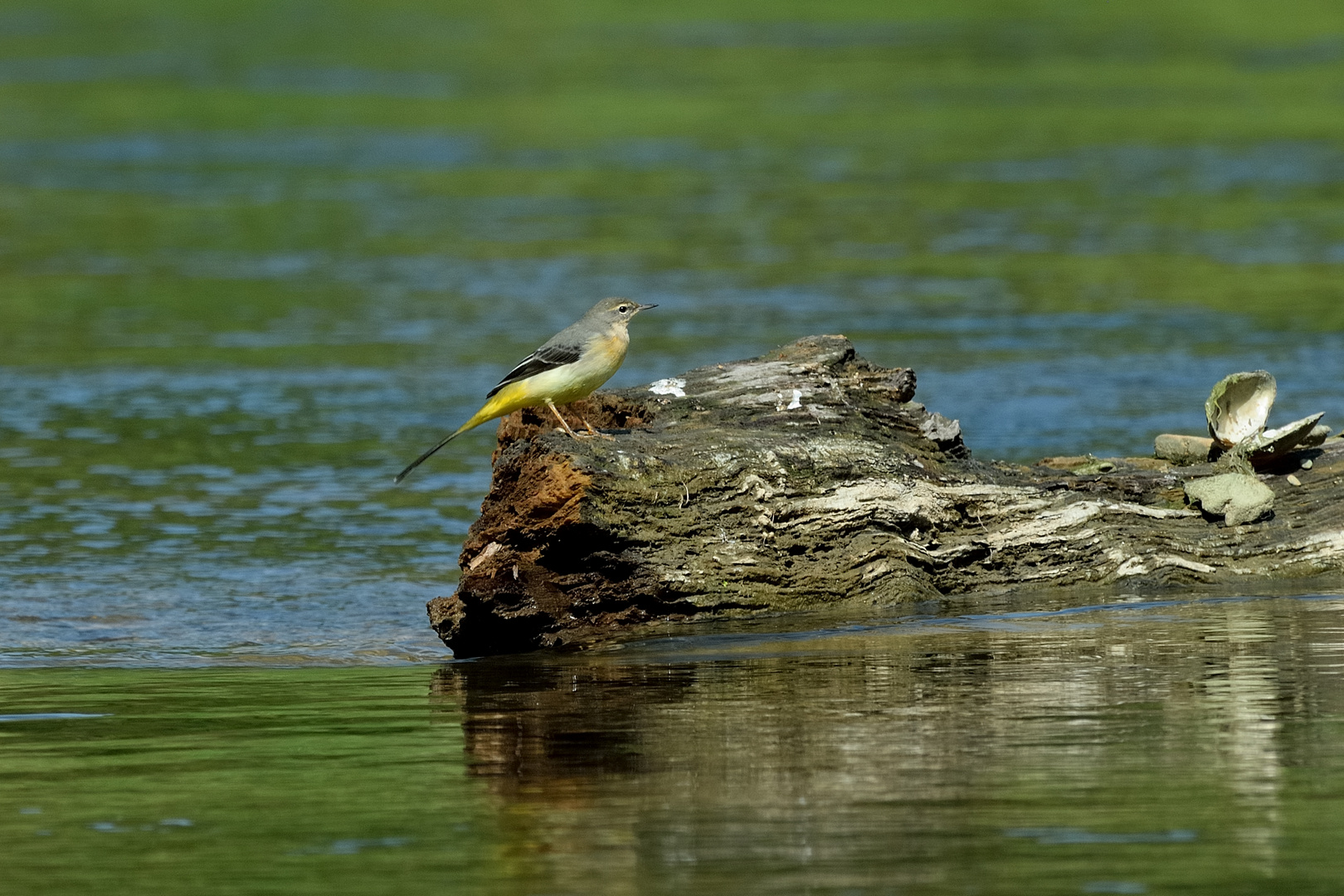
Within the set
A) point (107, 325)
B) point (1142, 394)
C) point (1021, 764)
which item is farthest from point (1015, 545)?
point (107, 325)

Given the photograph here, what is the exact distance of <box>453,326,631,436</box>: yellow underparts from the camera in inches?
375

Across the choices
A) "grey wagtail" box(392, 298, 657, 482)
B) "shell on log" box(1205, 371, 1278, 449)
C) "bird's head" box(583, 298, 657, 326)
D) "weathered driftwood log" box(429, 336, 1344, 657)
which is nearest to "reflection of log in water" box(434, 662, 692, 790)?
"weathered driftwood log" box(429, 336, 1344, 657)

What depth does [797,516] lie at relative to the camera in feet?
30.9

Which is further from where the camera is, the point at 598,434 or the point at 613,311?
the point at 613,311

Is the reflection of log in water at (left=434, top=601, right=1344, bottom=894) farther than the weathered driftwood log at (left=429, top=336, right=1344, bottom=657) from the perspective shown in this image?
No

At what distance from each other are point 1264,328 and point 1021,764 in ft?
43.1

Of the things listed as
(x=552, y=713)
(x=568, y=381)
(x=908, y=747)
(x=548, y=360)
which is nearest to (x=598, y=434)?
(x=568, y=381)

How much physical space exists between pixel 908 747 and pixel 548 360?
3174 millimetres

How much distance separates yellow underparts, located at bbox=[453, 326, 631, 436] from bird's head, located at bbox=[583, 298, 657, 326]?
0.09 m

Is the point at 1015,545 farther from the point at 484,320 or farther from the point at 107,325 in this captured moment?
the point at 107,325

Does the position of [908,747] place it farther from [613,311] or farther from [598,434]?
[613,311]

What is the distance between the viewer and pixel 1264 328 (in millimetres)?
18938

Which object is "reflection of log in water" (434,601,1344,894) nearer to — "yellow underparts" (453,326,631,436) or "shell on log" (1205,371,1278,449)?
"shell on log" (1205,371,1278,449)

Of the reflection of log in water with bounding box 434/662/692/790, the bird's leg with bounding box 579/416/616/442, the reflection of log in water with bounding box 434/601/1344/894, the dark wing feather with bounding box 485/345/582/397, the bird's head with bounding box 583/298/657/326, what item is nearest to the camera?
the reflection of log in water with bounding box 434/601/1344/894
